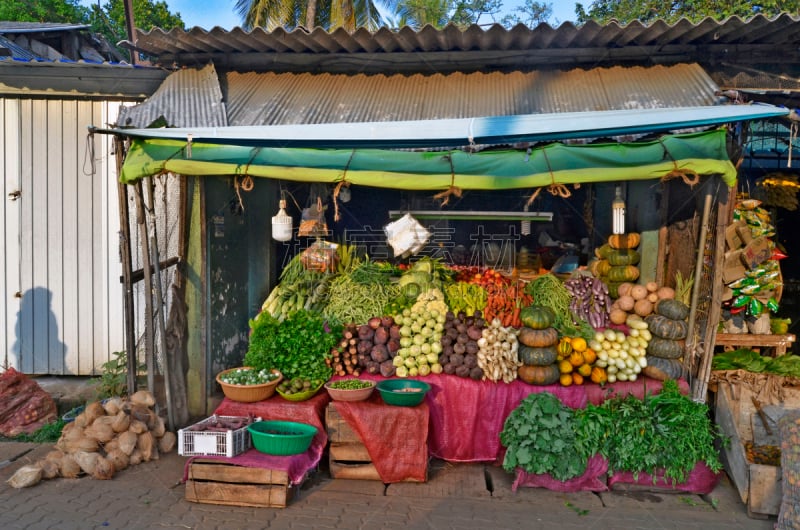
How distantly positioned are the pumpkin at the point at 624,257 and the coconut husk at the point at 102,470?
5.46 metres

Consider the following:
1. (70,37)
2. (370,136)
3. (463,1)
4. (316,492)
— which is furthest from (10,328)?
(463,1)

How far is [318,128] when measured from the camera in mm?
4926

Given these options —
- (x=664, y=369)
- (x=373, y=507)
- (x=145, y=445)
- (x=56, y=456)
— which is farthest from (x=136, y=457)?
(x=664, y=369)

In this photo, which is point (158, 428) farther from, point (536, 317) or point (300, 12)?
point (300, 12)

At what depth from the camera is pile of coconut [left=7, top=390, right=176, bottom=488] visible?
4.99 m

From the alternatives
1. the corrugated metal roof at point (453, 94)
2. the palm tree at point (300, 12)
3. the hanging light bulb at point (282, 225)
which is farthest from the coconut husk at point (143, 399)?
the palm tree at point (300, 12)

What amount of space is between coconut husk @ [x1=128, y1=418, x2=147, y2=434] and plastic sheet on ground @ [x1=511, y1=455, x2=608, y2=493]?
3.46 meters

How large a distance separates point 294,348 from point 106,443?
1.90 m

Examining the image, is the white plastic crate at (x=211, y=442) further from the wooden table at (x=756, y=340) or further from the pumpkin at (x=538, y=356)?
the wooden table at (x=756, y=340)

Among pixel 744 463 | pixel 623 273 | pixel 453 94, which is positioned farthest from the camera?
pixel 623 273

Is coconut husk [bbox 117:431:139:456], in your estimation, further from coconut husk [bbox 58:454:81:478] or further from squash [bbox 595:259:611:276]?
squash [bbox 595:259:611:276]

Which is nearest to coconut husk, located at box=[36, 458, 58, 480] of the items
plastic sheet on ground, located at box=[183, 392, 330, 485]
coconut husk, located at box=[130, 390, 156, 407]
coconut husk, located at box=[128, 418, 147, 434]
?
coconut husk, located at box=[128, 418, 147, 434]

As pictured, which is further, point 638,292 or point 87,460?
point 638,292

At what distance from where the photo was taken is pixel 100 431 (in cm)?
518
